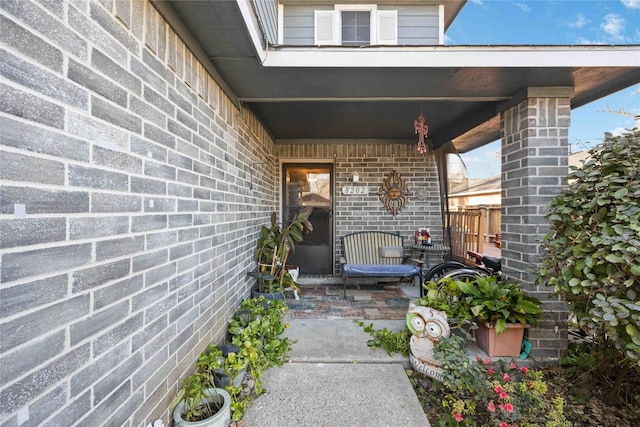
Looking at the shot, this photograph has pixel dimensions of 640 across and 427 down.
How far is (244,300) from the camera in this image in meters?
2.81

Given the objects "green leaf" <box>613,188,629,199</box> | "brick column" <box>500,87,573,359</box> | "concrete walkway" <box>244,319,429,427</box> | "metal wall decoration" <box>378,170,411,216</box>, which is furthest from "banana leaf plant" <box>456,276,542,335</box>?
"metal wall decoration" <box>378,170,411,216</box>

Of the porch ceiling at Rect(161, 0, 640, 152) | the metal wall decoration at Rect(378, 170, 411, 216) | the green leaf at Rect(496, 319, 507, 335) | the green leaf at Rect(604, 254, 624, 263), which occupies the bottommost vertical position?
the green leaf at Rect(496, 319, 507, 335)

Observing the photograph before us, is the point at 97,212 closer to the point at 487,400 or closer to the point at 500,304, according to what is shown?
the point at 487,400

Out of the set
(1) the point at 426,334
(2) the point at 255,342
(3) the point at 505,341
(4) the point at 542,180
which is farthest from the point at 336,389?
(4) the point at 542,180

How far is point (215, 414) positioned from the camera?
145cm

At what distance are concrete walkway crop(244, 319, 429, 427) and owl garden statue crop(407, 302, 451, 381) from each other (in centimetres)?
17

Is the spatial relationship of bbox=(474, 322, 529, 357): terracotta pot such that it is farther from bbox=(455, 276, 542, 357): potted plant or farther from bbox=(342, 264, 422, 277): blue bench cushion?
bbox=(342, 264, 422, 277): blue bench cushion

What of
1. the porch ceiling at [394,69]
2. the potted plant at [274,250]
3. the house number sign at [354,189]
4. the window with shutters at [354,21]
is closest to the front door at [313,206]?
the house number sign at [354,189]

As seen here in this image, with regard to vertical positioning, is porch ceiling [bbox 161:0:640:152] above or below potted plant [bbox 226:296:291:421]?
above

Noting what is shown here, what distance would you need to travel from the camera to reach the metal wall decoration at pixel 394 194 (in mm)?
4629

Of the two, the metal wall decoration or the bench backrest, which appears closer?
the bench backrest

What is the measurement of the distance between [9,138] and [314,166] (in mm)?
4113

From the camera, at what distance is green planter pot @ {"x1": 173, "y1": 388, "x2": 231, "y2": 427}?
4.51 feet

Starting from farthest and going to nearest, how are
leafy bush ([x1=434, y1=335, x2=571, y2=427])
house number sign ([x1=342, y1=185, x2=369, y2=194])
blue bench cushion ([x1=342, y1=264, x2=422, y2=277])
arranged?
house number sign ([x1=342, y1=185, x2=369, y2=194]) → blue bench cushion ([x1=342, y1=264, x2=422, y2=277]) → leafy bush ([x1=434, y1=335, x2=571, y2=427])
